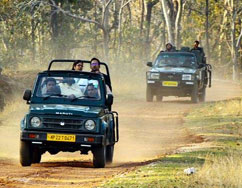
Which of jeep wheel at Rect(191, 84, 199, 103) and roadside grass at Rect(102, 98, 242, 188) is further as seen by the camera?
jeep wheel at Rect(191, 84, 199, 103)

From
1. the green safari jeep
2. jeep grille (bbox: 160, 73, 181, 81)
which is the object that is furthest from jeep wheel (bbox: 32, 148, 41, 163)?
jeep grille (bbox: 160, 73, 181, 81)

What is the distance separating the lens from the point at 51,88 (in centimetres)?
1410

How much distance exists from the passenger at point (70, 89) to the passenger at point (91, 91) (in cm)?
12

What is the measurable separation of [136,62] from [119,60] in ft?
9.17

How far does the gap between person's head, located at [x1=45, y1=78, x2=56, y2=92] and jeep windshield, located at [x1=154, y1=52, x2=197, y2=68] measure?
14.9 metres

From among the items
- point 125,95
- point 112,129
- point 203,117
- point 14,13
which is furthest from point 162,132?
point 14,13

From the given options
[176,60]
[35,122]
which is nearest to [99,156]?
[35,122]

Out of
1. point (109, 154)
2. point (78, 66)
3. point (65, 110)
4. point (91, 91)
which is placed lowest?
point (109, 154)

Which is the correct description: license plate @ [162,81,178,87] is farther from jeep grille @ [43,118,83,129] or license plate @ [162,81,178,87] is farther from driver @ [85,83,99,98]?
jeep grille @ [43,118,83,129]

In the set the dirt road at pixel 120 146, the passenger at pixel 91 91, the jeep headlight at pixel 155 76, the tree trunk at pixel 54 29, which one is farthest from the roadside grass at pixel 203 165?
the tree trunk at pixel 54 29

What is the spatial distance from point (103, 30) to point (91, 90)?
29.5m

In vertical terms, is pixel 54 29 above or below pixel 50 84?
above

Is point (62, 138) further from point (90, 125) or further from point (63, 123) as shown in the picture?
point (90, 125)

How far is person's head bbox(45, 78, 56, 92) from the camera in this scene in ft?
46.2
